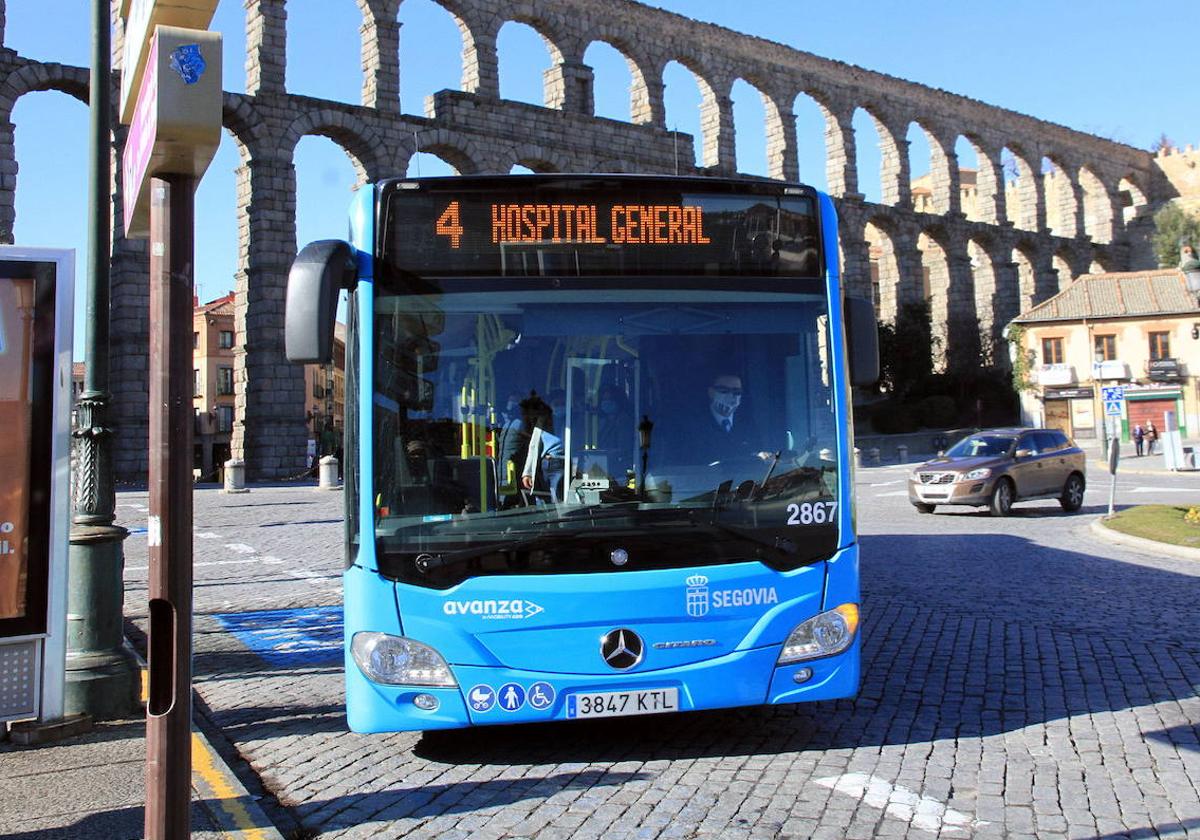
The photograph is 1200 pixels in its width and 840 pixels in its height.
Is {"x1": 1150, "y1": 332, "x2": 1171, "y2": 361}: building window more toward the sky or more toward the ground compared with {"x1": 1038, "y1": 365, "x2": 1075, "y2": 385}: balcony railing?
more toward the sky

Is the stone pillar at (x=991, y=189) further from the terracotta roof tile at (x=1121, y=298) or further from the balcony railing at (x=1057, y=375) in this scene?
the balcony railing at (x=1057, y=375)

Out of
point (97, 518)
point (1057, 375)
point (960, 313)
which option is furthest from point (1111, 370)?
point (97, 518)

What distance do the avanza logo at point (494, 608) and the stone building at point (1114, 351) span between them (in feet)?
175

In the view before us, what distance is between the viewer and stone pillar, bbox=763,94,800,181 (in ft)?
191

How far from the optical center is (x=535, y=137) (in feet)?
159

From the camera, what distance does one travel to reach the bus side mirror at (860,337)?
5.86m

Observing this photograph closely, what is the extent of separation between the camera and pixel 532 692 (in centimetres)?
517

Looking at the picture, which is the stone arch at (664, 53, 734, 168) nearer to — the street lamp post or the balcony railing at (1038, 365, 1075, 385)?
the balcony railing at (1038, 365, 1075, 385)

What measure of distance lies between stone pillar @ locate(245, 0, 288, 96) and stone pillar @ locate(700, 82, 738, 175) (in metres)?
20.9

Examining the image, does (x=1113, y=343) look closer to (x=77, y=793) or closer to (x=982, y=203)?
(x=982, y=203)

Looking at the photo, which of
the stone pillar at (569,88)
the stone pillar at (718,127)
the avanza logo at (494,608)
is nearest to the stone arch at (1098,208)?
the stone pillar at (718,127)

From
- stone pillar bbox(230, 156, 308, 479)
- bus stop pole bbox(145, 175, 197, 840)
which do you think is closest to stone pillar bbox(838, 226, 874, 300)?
stone pillar bbox(230, 156, 308, 479)

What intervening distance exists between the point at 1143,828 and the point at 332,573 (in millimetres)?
10760

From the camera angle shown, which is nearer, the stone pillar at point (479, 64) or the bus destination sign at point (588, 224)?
the bus destination sign at point (588, 224)
